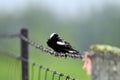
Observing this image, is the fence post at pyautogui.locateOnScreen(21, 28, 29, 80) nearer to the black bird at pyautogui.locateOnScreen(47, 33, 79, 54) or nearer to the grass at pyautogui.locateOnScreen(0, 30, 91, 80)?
the grass at pyautogui.locateOnScreen(0, 30, 91, 80)

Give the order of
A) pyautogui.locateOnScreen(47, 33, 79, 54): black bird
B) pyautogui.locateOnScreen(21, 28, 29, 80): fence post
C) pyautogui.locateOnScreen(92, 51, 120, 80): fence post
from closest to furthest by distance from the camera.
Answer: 1. pyautogui.locateOnScreen(92, 51, 120, 80): fence post
2. pyautogui.locateOnScreen(47, 33, 79, 54): black bird
3. pyautogui.locateOnScreen(21, 28, 29, 80): fence post

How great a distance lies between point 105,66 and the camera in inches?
87.2

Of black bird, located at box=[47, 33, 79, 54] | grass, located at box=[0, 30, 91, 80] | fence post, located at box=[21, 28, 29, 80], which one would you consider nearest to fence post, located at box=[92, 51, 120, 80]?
grass, located at box=[0, 30, 91, 80]

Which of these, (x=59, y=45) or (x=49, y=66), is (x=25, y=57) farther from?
(x=49, y=66)

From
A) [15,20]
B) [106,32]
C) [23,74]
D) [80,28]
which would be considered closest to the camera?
[23,74]

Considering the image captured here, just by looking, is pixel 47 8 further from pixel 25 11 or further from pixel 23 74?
pixel 23 74

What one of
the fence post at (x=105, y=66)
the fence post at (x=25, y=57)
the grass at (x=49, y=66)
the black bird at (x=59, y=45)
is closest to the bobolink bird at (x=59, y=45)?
the black bird at (x=59, y=45)

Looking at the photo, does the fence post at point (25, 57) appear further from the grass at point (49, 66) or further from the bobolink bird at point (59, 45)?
the bobolink bird at point (59, 45)

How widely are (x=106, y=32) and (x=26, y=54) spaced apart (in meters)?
22.2

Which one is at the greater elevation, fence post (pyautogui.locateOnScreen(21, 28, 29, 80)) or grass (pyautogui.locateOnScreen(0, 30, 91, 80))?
grass (pyautogui.locateOnScreen(0, 30, 91, 80))

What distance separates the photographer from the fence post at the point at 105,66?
2182 mm

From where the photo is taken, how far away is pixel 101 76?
2.22 metres

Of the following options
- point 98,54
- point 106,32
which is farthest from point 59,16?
point 98,54

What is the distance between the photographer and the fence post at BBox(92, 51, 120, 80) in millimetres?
2182
